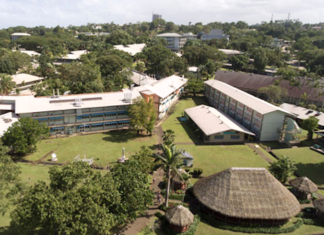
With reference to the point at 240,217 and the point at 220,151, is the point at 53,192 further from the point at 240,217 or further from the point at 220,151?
the point at 220,151

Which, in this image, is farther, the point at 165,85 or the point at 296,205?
the point at 165,85

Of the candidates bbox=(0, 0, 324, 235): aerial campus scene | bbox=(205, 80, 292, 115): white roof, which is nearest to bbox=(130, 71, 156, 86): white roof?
bbox=(0, 0, 324, 235): aerial campus scene

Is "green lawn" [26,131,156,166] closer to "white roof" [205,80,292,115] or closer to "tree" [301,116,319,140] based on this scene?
"white roof" [205,80,292,115]

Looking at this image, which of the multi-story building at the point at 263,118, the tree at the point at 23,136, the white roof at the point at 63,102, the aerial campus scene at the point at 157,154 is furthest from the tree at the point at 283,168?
the tree at the point at 23,136

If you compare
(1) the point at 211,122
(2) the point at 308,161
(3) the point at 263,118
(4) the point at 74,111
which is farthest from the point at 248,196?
(4) the point at 74,111

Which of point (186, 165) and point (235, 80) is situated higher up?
point (235, 80)

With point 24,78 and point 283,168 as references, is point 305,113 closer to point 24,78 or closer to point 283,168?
point 283,168

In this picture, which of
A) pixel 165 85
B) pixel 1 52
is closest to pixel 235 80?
pixel 165 85

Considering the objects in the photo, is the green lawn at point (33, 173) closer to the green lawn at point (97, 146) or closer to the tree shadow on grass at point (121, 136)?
the green lawn at point (97, 146)
